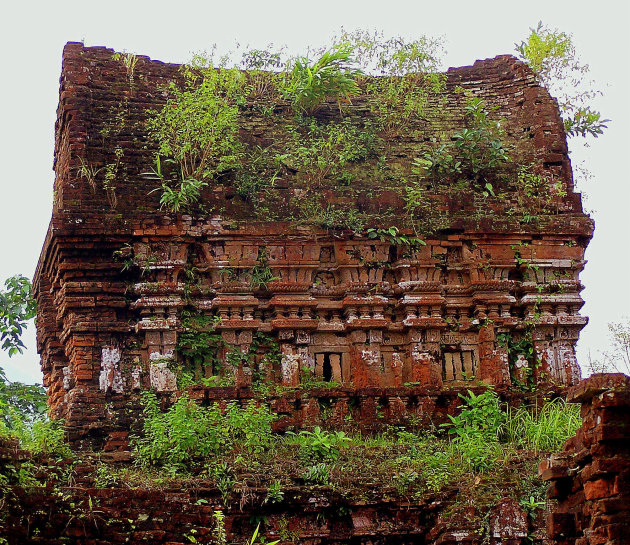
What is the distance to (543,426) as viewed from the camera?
12219 mm

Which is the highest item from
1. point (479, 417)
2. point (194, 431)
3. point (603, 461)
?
point (479, 417)

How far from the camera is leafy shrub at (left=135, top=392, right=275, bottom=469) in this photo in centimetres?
1171

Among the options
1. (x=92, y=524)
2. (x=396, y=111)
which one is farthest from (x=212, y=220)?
(x=92, y=524)

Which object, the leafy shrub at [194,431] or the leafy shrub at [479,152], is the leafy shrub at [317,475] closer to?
the leafy shrub at [194,431]

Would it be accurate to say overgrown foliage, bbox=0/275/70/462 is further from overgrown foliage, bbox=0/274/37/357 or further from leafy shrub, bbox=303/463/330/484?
leafy shrub, bbox=303/463/330/484

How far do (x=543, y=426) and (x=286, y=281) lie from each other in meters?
3.76

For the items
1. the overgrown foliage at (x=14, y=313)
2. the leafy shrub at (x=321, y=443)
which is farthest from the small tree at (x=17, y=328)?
the leafy shrub at (x=321, y=443)

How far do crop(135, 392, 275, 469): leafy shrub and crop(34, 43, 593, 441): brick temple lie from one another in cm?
63

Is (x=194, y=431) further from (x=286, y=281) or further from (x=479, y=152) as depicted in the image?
(x=479, y=152)

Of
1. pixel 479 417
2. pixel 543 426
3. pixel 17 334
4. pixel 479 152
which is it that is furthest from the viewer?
pixel 17 334

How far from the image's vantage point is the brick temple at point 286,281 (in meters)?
13.5

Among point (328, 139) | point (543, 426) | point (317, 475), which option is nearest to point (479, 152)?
point (328, 139)

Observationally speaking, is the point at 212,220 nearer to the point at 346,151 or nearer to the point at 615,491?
the point at 346,151

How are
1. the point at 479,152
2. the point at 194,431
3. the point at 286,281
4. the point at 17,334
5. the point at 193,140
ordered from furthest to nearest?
the point at 17,334 → the point at 479,152 → the point at 193,140 → the point at 286,281 → the point at 194,431
